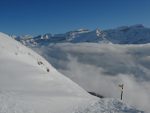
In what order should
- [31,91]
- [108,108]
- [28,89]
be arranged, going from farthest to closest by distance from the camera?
[28,89], [31,91], [108,108]

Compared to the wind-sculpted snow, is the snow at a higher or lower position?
higher

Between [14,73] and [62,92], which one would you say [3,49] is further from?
[62,92]

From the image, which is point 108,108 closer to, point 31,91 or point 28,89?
point 31,91

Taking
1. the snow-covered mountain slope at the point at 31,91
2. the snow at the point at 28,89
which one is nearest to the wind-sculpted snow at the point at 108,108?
the snow-covered mountain slope at the point at 31,91

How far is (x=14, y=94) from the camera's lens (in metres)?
23.4

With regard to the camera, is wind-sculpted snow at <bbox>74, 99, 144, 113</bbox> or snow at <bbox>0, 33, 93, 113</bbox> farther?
wind-sculpted snow at <bbox>74, 99, 144, 113</bbox>

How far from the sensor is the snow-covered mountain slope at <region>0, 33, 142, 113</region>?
21930 millimetres

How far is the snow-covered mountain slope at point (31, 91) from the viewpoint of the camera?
71.9ft

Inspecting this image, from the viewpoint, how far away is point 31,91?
25.1 m

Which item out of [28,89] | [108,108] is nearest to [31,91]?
[28,89]

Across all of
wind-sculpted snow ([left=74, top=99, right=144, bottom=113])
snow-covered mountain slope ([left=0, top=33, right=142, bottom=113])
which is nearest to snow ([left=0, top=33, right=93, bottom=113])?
snow-covered mountain slope ([left=0, top=33, right=142, bottom=113])

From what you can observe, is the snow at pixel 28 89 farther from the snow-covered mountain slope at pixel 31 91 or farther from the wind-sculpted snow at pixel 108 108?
the wind-sculpted snow at pixel 108 108

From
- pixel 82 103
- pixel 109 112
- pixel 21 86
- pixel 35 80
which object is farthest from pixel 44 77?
pixel 109 112

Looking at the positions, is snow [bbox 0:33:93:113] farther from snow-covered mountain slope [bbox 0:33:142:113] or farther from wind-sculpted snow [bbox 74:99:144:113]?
wind-sculpted snow [bbox 74:99:144:113]
